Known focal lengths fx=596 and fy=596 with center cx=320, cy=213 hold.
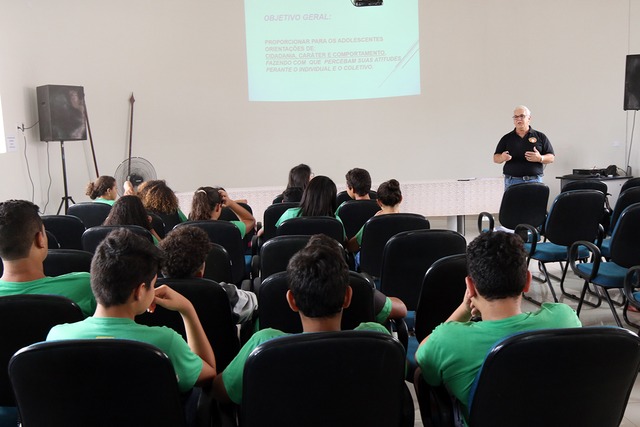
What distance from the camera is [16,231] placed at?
2.30 metres

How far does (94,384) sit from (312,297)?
62 centimetres

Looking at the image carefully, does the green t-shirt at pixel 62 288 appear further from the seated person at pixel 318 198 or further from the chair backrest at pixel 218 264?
the seated person at pixel 318 198

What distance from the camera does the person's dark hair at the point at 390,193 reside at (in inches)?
157

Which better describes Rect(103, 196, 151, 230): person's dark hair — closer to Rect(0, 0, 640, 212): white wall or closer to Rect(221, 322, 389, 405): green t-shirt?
Rect(221, 322, 389, 405): green t-shirt

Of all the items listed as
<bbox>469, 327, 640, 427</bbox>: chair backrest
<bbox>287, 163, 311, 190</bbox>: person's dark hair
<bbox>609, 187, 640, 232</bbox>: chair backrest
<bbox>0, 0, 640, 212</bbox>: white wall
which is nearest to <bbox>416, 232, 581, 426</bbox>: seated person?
<bbox>469, 327, 640, 427</bbox>: chair backrest

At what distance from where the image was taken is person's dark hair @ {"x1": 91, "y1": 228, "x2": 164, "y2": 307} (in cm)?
175

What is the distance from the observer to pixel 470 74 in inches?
342

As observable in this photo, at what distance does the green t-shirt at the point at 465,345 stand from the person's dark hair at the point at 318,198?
241 centimetres

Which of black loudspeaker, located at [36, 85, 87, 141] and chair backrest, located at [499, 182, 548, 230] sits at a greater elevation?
black loudspeaker, located at [36, 85, 87, 141]

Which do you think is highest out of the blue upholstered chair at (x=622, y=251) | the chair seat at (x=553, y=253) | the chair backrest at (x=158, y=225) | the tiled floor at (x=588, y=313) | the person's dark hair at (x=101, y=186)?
the person's dark hair at (x=101, y=186)

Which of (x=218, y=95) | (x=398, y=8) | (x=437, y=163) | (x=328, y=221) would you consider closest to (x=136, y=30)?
(x=218, y=95)

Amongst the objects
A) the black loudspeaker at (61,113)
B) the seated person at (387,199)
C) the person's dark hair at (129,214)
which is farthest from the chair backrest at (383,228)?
the black loudspeaker at (61,113)

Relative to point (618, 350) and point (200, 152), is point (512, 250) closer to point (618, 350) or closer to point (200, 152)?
point (618, 350)

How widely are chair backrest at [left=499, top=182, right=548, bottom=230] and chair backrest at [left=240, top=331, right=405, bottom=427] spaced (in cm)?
371
